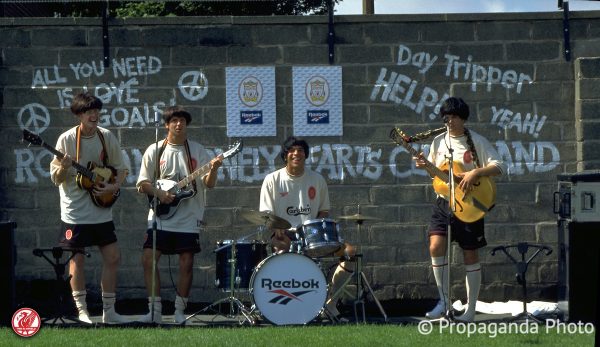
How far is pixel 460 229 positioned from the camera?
433 inches

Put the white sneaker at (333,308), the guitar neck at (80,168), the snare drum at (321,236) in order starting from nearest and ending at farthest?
the guitar neck at (80,168)
the snare drum at (321,236)
the white sneaker at (333,308)

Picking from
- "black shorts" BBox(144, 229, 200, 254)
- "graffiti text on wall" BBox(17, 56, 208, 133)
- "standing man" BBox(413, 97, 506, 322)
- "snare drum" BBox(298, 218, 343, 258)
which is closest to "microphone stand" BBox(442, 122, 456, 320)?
"standing man" BBox(413, 97, 506, 322)

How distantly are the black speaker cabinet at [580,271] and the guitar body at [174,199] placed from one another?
3.56 m

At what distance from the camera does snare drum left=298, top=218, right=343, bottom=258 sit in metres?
10.5

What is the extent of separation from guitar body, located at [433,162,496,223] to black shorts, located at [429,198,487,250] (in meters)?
0.07

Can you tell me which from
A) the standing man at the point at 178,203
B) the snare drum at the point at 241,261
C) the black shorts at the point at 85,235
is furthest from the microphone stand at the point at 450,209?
the black shorts at the point at 85,235

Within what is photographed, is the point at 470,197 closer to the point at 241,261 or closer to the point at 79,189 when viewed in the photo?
the point at 241,261

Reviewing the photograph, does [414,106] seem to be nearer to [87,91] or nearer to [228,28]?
[228,28]

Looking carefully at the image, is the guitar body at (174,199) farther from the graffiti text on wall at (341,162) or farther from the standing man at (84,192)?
the graffiti text on wall at (341,162)

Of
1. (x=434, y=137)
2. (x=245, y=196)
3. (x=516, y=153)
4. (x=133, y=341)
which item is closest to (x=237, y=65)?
(x=245, y=196)

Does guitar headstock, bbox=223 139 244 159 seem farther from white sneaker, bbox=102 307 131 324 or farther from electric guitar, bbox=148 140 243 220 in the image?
white sneaker, bbox=102 307 131 324

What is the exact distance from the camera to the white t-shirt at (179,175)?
1104 centimetres

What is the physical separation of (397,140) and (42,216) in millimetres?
3854

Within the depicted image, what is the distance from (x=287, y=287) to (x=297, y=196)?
1.06 meters
